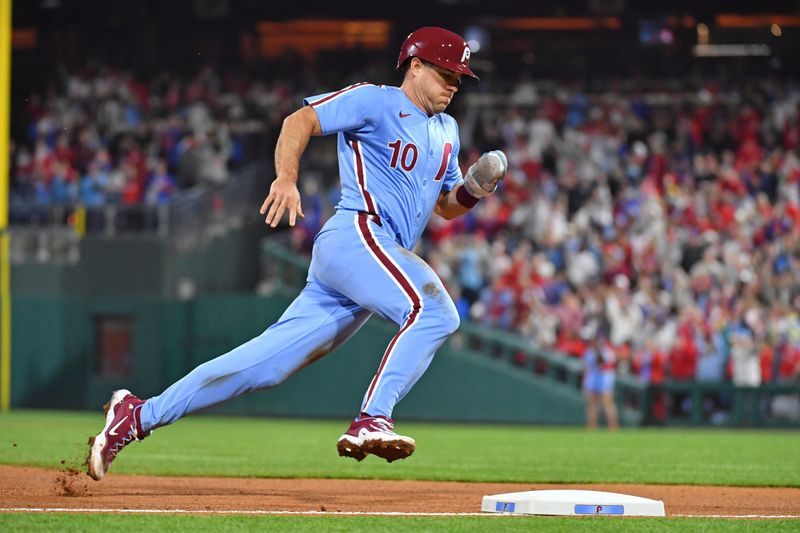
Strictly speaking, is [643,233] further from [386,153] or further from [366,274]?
[366,274]

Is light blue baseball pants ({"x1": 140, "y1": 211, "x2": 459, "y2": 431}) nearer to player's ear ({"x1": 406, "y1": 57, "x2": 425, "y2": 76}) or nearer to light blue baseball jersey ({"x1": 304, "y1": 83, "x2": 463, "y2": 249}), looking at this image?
light blue baseball jersey ({"x1": 304, "y1": 83, "x2": 463, "y2": 249})

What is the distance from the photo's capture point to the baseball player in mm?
5699

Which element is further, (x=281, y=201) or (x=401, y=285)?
(x=401, y=285)

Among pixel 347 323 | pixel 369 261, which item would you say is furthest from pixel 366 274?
pixel 347 323

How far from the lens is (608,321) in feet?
58.6

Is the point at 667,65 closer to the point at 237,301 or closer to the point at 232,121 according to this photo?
the point at 232,121

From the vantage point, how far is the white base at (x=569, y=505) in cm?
562

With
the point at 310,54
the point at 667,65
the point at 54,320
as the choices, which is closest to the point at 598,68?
the point at 667,65

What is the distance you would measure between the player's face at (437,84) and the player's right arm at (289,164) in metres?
0.64

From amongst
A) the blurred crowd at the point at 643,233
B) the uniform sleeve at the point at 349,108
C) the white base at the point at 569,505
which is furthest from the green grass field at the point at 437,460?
the blurred crowd at the point at 643,233

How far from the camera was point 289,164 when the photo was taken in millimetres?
5535

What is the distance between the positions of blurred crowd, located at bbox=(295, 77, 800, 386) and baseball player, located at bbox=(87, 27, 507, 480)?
471 inches

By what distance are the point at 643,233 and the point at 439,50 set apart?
14.2 meters

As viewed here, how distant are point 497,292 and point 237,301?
3.81 m
